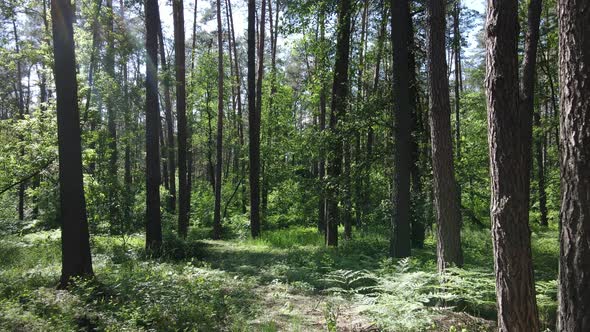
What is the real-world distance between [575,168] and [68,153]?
8122 millimetres

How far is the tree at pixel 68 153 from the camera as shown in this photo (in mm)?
7812

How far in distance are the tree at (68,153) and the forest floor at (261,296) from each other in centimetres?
66

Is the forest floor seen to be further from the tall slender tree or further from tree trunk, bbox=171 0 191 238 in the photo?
the tall slender tree

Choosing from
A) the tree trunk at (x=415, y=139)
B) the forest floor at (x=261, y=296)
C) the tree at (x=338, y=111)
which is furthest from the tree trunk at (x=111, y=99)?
the tree trunk at (x=415, y=139)

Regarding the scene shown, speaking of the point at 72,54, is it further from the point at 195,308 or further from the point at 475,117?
the point at 475,117

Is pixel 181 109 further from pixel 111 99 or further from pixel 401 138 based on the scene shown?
pixel 401 138

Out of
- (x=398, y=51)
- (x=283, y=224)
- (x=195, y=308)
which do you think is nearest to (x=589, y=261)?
(x=195, y=308)

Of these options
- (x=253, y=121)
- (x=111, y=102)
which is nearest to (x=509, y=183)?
(x=253, y=121)

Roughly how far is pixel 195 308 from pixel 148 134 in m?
7.51

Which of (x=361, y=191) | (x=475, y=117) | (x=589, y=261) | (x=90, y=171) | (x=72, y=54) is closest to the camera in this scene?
(x=589, y=261)

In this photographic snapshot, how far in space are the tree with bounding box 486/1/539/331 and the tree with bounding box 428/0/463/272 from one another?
2.02 meters

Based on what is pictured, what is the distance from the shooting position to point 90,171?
49.0 ft

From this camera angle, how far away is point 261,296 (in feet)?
23.1

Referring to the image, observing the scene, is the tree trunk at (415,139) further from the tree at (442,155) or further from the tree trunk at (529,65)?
the tree at (442,155)
